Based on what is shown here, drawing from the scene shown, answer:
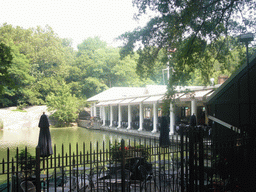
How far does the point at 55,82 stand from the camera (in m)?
44.2

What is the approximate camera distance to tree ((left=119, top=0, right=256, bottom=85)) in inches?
333

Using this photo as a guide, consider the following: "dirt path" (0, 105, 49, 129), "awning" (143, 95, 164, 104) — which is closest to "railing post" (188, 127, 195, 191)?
"awning" (143, 95, 164, 104)

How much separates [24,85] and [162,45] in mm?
36619

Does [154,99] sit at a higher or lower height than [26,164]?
higher

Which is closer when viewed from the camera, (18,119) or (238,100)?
(238,100)

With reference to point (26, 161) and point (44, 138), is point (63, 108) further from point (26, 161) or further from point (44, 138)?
point (26, 161)

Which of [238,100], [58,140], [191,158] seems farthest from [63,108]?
[191,158]

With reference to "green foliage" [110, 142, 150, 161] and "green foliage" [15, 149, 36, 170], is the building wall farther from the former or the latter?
"green foliage" [15, 149, 36, 170]

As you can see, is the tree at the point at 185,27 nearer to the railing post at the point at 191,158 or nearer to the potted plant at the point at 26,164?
the railing post at the point at 191,158

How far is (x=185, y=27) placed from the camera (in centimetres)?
980

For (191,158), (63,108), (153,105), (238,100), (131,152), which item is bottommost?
(131,152)

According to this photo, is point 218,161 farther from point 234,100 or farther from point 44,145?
point 44,145

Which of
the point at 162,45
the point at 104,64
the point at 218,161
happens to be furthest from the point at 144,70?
the point at 104,64

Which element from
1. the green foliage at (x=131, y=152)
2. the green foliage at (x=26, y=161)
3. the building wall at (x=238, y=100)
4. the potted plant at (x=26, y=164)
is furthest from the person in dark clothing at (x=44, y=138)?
the building wall at (x=238, y=100)
